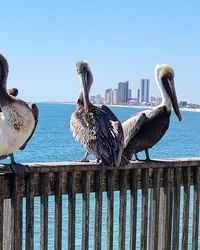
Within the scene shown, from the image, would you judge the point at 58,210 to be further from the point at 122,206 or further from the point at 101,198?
the point at 122,206

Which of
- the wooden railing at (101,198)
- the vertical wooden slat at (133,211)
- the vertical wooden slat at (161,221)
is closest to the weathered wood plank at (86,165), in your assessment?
the wooden railing at (101,198)

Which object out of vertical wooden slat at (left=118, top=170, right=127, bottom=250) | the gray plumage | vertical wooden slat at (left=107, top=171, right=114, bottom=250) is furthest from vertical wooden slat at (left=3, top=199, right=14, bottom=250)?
the gray plumage

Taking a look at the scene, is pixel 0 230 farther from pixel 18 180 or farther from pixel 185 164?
pixel 185 164

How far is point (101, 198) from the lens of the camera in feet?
13.0

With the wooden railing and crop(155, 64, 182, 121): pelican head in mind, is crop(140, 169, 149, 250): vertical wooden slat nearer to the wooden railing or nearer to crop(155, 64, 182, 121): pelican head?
the wooden railing

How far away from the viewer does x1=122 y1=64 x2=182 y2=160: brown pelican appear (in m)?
4.74

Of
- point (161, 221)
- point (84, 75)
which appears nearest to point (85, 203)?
point (161, 221)

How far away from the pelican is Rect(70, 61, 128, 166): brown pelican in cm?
52

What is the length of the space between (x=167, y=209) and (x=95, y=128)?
84 cm

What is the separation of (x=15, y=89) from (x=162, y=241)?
1.63 metres

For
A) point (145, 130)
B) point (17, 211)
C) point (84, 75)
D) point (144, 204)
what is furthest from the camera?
point (145, 130)

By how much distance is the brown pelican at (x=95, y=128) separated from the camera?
4.02 meters

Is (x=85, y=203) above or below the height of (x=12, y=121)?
below

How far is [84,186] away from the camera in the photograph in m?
3.91
